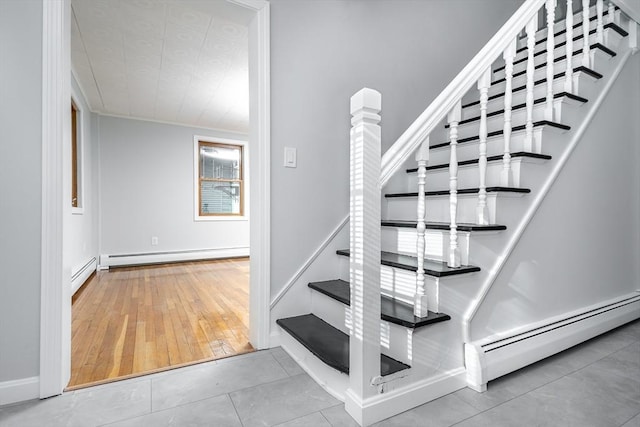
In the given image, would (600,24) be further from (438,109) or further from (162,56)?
(162,56)

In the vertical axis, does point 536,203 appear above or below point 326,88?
below

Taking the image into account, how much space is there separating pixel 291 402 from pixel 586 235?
6.59ft

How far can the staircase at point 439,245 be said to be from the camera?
1.17m

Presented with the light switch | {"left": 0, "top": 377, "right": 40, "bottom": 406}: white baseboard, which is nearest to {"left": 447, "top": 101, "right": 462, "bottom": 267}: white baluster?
the light switch

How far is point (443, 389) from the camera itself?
4.28ft

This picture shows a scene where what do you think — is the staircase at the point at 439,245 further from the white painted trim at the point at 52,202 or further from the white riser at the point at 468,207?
the white painted trim at the point at 52,202

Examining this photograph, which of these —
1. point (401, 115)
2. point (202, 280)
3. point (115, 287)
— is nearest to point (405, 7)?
point (401, 115)

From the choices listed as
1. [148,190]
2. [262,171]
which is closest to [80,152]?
[148,190]

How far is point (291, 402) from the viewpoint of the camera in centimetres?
125

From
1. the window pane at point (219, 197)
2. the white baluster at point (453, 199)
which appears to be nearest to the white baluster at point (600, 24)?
the white baluster at point (453, 199)

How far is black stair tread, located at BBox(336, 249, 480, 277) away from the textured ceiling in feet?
5.14

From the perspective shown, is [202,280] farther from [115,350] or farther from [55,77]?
[55,77]

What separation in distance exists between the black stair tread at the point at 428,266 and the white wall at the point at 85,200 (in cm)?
326

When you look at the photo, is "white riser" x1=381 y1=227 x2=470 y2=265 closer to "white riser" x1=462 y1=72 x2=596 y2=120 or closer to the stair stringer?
the stair stringer
